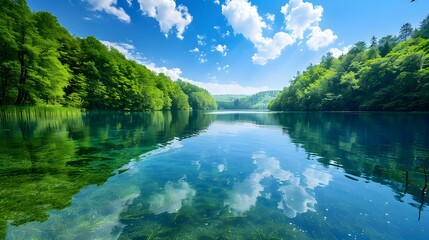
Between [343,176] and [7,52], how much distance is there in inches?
1706

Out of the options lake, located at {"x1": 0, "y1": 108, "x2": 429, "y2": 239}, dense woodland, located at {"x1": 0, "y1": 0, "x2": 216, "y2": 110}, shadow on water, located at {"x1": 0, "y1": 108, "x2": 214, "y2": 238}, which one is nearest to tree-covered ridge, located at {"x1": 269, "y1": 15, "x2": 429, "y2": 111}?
lake, located at {"x1": 0, "y1": 108, "x2": 429, "y2": 239}

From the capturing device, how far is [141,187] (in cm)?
665

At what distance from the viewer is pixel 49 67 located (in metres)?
30.6

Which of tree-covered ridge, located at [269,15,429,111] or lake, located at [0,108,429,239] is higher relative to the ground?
tree-covered ridge, located at [269,15,429,111]

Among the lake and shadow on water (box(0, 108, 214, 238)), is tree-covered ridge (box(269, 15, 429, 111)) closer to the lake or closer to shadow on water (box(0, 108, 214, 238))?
the lake

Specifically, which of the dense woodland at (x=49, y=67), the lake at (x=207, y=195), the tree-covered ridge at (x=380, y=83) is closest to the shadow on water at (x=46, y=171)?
the lake at (x=207, y=195)

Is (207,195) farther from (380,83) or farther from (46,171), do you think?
(380,83)

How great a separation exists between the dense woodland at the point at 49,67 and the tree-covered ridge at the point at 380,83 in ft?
190

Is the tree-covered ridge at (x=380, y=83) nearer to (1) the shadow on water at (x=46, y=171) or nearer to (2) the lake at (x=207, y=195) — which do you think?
(2) the lake at (x=207, y=195)

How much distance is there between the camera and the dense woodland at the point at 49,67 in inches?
1050

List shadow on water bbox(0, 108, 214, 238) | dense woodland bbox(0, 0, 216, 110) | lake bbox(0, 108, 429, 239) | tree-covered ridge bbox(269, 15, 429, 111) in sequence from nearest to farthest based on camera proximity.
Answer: lake bbox(0, 108, 429, 239) < shadow on water bbox(0, 108, 214, 238) < dense woodland bbox(0, 0, 216, 110) < tree-covered ridge bbox(269, 15, 429, 111)

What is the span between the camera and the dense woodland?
2668 cm

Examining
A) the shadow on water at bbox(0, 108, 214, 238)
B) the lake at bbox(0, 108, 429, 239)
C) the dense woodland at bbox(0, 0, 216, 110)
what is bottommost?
the lake at bbox(0, 108, 429, 239)

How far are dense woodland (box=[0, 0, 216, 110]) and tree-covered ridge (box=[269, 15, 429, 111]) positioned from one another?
190 ft
